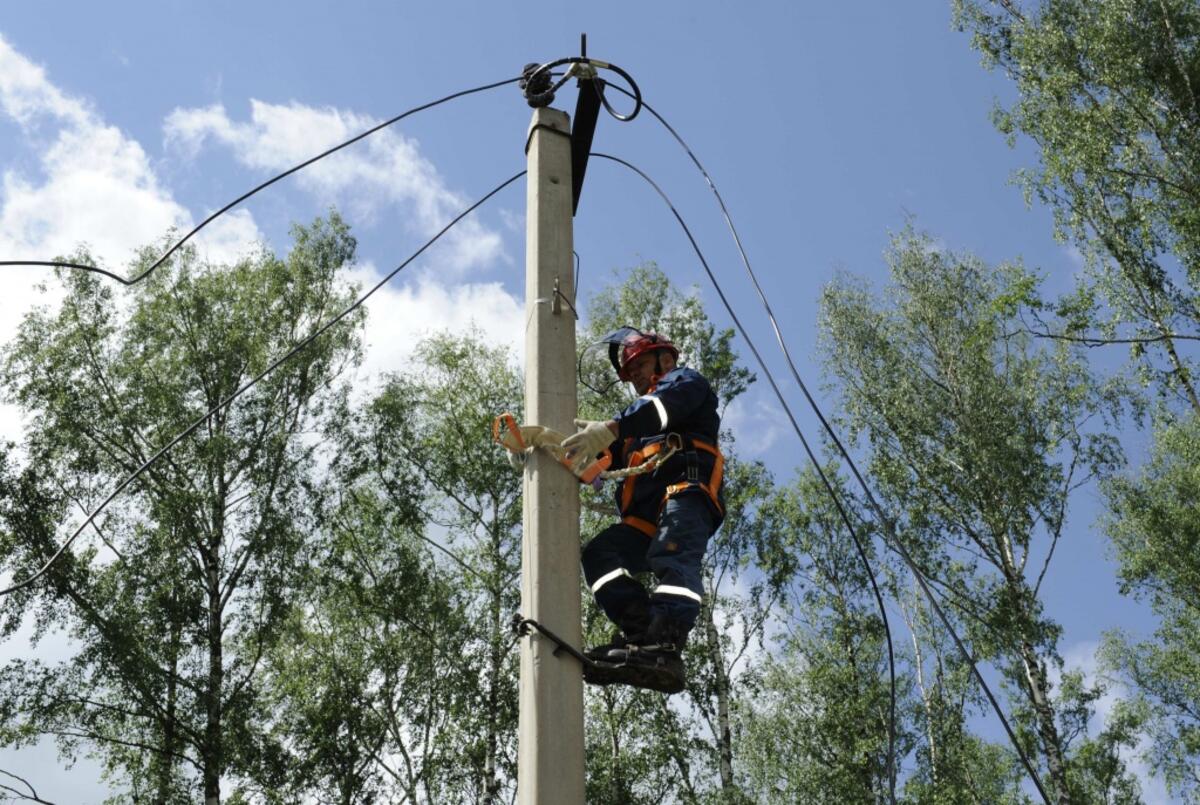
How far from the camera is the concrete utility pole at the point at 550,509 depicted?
2.50 metres

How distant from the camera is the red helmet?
383 centimetres

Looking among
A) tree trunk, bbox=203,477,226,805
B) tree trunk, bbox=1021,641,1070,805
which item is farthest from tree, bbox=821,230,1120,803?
tree trunk, bbox=203,477,226,805

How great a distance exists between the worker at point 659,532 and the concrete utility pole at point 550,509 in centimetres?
14

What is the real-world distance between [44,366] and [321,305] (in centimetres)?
367

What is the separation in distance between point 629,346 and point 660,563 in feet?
2.82

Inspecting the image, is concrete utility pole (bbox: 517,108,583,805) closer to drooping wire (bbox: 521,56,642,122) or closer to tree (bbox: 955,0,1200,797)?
drooping wire (bbox: 521,56,642,122)

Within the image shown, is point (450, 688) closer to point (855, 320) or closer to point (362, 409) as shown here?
point (362, 409)

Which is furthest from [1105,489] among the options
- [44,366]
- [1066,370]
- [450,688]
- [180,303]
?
[44,366]

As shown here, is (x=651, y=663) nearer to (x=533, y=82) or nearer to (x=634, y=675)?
(x=634, y=675)

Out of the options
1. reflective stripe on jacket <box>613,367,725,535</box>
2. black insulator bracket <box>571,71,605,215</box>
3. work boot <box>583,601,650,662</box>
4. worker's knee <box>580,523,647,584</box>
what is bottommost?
work boot <box>583,601,650,662</box>

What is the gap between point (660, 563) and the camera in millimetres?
3268

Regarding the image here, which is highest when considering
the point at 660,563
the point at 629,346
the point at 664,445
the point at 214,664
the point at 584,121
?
the point at 214,664

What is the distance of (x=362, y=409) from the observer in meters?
15.6

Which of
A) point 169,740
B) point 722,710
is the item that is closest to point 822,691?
point 722,710
